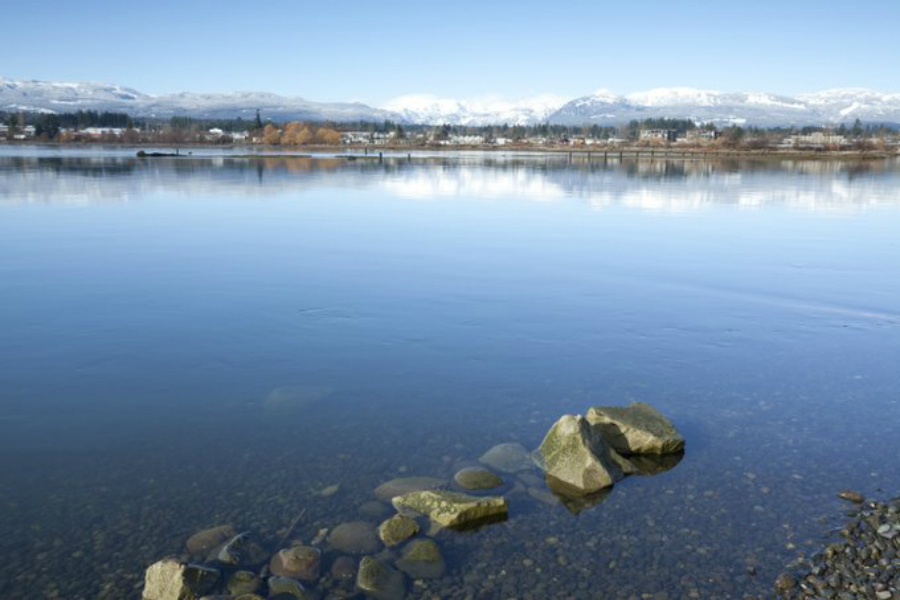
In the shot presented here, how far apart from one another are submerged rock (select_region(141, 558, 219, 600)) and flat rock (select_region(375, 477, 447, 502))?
3044 millimetres

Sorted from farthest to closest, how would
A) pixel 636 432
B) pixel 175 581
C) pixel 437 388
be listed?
pixel 437 388
pixel 636 432
pixel 175 581

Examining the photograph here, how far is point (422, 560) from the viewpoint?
9328 millimetres

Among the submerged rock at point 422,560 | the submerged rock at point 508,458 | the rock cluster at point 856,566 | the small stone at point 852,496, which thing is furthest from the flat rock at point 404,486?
the small stone at point 852,496

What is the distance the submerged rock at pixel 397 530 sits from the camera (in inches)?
384

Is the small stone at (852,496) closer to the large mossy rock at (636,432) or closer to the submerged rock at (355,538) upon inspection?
the large mossy rock at (636,432)

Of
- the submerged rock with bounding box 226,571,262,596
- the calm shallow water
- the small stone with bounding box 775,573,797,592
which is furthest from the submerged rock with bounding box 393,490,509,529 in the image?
the small stone with bounding box 775,573,797,592

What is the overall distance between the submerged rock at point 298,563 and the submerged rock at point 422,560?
1.12m

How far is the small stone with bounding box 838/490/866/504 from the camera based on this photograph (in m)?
10.8

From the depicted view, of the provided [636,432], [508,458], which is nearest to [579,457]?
[508,458]

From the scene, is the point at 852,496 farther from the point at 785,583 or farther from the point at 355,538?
the point at 355,538

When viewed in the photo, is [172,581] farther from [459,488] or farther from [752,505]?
[752,505]

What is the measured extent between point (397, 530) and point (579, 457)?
3381 mm

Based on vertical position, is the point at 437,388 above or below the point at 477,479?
above

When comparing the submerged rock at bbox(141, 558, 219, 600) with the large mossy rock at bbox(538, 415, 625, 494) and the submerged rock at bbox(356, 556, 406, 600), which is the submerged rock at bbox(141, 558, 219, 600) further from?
the large mossy rock at bbox(538, 415, 625, 494)
